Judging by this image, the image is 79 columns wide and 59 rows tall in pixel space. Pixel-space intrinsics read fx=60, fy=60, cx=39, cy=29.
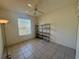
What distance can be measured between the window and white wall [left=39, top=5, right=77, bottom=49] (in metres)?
1.97

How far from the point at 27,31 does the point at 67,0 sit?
399 centimetres

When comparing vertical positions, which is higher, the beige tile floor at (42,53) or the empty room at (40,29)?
the empty room at (40,29)

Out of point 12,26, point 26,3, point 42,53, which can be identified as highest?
point 26,3

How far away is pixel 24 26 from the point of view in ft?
17.7

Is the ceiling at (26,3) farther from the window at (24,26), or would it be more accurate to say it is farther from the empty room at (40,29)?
the window at (24,26)

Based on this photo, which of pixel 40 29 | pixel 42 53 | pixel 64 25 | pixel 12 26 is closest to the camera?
pixel 42 53

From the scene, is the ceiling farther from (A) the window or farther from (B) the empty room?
(A) the window

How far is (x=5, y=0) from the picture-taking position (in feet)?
8.77

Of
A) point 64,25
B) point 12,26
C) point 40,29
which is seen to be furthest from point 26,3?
point 40,29

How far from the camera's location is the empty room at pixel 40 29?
305 centimetres

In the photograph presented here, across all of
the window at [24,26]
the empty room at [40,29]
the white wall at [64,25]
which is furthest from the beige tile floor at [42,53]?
the window at [24,26]

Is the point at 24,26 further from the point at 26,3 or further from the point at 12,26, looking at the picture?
the point at 26,3

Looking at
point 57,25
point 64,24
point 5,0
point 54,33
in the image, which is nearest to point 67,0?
point 64,24

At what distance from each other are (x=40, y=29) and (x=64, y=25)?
2.64 meters
